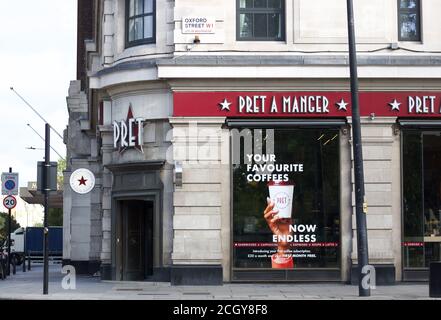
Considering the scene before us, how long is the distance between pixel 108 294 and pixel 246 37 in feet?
28.4

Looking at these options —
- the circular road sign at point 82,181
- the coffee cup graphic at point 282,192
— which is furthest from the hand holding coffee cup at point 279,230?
the circular road sign at point 82,181

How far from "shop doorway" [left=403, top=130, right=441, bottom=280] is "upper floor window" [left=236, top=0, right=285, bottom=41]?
15.9 ft

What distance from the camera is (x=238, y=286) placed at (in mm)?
26562

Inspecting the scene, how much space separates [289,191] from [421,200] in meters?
3.85

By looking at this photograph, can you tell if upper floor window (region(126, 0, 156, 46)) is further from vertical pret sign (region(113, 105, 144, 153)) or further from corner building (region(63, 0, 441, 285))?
vertical pret sign (region(113, 105, 144, 153))

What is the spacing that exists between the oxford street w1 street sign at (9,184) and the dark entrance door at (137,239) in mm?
8445

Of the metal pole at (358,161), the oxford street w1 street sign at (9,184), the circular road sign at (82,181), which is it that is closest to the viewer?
the metal pole at (358,161)

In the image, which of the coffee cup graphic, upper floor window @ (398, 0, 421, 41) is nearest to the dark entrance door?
the coffee cup graphic

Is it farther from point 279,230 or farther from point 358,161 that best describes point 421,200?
point 358,161

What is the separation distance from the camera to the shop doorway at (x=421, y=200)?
27.4 m

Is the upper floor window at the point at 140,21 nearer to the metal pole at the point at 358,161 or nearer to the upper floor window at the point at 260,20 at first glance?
the upper floor window at the point at 260,20
